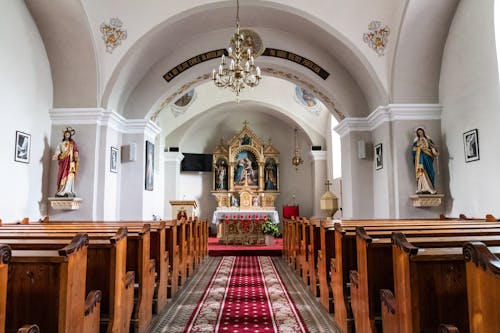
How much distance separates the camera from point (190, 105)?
12.7 metres

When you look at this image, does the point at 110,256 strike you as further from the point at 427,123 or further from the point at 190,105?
the point at 190,105

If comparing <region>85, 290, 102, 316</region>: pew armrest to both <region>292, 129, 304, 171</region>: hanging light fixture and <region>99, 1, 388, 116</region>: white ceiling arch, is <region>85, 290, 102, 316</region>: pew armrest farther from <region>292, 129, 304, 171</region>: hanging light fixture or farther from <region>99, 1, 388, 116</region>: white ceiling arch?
<region>292, 129, 304, 171</region>: hanging light fixture

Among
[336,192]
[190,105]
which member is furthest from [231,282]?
[190,105]

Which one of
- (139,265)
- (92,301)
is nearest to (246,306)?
(139,265)

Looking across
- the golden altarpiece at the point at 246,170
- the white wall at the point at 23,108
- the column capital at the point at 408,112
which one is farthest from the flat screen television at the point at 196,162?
the column capital at the point at 408,112

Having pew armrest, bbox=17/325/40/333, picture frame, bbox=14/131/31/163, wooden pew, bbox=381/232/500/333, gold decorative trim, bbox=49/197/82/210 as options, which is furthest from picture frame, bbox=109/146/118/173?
wooden pew, bbox=381/232/500/333

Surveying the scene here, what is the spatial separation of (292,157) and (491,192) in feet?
29.3

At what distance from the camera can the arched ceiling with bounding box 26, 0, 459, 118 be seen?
6.86 m

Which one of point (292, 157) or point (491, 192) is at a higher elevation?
point (292, 157)

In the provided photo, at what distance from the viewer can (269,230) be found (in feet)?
32.3

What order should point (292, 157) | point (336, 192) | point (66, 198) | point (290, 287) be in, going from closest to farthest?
point (290, 287) → point (66, 198) → point (336, 192) → point (292, 157)

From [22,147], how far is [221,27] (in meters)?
4.44

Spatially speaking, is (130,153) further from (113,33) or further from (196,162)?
(196,162)

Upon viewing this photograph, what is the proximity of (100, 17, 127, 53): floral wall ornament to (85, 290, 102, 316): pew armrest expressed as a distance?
5882mm
